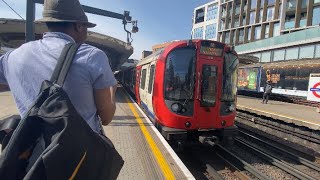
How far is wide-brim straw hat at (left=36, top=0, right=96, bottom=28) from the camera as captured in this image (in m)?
2.05

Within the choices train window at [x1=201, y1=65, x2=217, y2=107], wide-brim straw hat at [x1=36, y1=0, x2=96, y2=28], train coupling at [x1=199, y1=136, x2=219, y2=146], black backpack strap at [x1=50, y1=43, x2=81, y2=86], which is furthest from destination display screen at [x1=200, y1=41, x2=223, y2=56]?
black backpack strap at [x1=50, y1=43, x2=81, y2=86]

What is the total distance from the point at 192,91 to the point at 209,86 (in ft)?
1.73

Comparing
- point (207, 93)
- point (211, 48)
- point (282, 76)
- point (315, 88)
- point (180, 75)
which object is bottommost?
point (207, 93)

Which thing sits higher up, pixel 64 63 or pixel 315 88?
pixel 64 63

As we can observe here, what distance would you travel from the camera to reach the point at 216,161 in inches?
369

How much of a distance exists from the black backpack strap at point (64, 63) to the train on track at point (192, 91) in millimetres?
6666

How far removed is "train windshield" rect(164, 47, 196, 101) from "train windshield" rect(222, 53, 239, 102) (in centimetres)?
100

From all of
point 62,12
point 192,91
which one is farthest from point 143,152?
point 62,12

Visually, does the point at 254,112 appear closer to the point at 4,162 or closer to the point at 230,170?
the point at 230,170

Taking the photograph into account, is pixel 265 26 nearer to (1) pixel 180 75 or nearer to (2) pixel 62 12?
(1) pixel 180 75

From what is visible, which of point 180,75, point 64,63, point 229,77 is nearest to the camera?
point 64,63

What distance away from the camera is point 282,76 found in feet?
78.5

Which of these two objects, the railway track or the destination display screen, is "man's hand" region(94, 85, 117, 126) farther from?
the railway track

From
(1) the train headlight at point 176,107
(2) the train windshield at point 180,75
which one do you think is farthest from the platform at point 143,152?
(2) the train windshield at point 180,75
